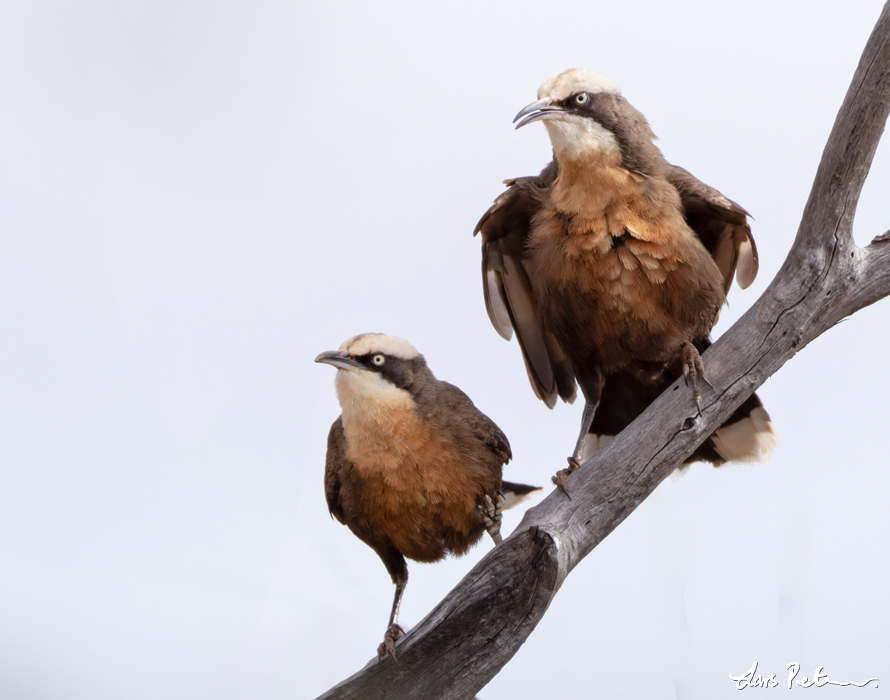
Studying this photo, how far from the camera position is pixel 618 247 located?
9.47 ft

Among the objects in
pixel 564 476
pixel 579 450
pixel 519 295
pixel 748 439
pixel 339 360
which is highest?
pixel 519 295

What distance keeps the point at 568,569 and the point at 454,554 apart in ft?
1.49

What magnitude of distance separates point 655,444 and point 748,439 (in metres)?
0.59

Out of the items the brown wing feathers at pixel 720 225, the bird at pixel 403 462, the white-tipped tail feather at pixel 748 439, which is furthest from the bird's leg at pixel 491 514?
the brown wing feathers at pixel 720 225

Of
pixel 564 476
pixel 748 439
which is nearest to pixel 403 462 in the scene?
pixel 564 476

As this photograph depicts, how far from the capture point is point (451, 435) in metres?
2.98

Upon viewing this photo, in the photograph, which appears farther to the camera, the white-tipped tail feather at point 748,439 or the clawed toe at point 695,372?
the white-tipped tail feather at point 748,439

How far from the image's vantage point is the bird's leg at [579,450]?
115 inches

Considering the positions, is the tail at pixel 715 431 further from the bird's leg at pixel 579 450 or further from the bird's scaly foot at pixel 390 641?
the bird's scaly foot at pixel 390 641

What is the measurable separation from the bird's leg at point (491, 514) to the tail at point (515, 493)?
0.21 m

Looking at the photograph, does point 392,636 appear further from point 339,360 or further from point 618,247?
point 618,247

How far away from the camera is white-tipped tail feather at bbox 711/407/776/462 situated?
3254 mm

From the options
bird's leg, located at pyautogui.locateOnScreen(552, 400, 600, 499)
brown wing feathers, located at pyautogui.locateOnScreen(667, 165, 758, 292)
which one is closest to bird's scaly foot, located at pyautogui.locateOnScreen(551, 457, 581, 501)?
bird's leg, located at pyautogui.locateOnScreen(552, 400, 600, 499)

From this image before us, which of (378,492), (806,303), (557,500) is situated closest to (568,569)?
(557,500)
